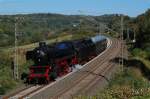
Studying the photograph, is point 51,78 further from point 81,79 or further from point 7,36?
point 7,36

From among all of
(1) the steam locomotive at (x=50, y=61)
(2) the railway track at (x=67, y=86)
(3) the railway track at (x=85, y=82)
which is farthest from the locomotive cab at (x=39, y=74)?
(3) the railway track at (x=85, y=82)

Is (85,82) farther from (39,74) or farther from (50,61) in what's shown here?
(39,74)

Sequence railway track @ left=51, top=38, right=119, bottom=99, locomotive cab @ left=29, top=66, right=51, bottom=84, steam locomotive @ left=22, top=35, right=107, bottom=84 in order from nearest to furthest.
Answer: railway track @ left=51, top=38, right=119, bottom=99 < locomotive cab @ left=29, top=66, right=51, bottom=84 < steam locomotive @ left=22, top=35, right=107, bottom=84

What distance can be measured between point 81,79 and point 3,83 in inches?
396

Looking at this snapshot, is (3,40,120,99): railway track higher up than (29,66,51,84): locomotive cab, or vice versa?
(29,66,51,84): locomotive cab

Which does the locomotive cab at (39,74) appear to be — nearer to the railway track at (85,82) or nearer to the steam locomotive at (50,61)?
the steam locomotive at (50,61)

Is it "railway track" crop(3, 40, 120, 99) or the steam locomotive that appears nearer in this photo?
"railway track" crop(3, 40, 120, 99)

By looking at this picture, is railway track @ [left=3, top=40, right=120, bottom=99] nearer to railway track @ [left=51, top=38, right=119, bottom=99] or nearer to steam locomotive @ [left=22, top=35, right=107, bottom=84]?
railway track @ [left=51, top=38, right=119, bottom=99]

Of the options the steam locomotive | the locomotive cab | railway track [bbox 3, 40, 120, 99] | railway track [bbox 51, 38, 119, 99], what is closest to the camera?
railway track [bbox 3, 40, 120, 99]

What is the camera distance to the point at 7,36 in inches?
4437

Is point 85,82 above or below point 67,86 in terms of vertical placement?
below

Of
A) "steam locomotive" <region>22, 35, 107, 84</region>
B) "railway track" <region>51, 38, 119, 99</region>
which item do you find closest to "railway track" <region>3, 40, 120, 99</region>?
"railway track" <region>51, 38, 119, 99</region>

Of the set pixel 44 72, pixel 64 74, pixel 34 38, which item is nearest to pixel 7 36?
pixel 34 38

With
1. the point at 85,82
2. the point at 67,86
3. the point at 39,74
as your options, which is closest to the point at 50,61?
the point at 39,74
